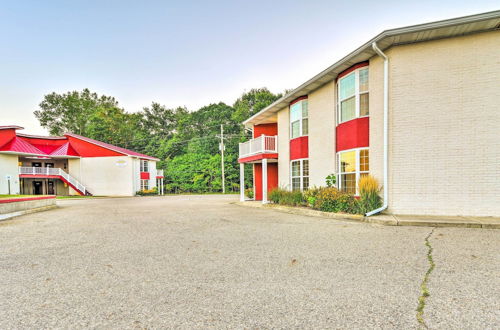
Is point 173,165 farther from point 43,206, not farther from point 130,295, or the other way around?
point 130,295

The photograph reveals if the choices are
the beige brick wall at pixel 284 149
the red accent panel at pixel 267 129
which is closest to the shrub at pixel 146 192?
the red accent panel at pixel 267 129

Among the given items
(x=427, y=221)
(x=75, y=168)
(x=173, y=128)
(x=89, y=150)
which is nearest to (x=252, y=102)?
(x=173, y=128)

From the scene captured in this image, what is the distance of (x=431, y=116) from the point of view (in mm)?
8398

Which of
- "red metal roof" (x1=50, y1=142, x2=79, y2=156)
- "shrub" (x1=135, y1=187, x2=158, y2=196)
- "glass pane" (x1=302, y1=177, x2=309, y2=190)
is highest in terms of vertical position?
"red metal roof" (x1=50, y1=142, x2=79, y2=156)

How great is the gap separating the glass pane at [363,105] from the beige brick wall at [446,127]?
116 cm

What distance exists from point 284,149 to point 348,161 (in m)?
5.22

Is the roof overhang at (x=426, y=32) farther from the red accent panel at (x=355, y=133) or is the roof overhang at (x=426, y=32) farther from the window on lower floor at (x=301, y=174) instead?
the window on lower floor at (x=301, y=174)

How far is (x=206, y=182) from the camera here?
3900cm

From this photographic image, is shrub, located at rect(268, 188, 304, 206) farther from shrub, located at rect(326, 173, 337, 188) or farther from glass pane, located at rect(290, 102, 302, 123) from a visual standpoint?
glass pane, located at rect(290, 102, 302, 123)

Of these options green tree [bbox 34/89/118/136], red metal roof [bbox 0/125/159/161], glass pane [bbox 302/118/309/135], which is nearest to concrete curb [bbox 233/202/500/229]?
glass pane [bbox 302/118/309/135]

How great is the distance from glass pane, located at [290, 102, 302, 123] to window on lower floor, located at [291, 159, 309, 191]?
2.59 metres

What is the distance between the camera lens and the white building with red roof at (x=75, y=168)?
29.1m

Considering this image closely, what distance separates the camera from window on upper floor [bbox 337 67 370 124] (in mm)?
9898

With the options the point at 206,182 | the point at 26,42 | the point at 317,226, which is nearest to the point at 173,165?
the point at 206,182
